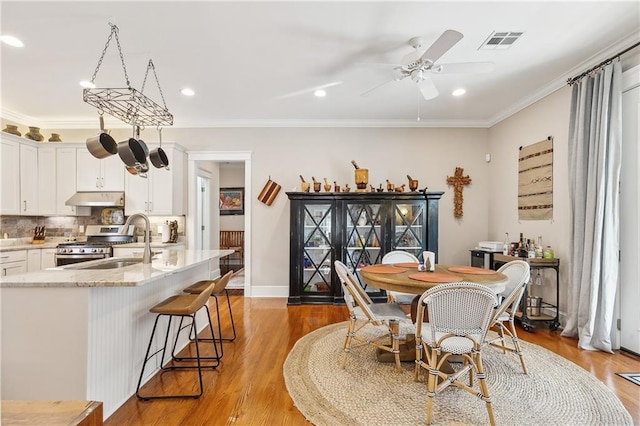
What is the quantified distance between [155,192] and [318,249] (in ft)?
8.47

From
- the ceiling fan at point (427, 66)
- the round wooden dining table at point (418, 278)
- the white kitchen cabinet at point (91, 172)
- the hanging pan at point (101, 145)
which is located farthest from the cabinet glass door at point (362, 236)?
the white kitchen cabinet at point (91, 172)

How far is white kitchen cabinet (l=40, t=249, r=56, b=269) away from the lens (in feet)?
13.7

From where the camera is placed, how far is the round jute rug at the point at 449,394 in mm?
1861

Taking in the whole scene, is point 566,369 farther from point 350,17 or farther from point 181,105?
point 181,105

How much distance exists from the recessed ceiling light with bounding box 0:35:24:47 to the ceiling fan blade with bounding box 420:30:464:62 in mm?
3451

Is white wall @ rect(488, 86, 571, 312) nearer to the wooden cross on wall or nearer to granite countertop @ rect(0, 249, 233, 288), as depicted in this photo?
the wooden cross on wall

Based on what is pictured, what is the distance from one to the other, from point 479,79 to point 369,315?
9.51 ft

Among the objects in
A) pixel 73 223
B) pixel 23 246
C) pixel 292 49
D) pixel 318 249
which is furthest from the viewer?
pixel 73 223

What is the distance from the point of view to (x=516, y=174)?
166 inches

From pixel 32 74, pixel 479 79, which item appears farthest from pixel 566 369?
pixel 32 74

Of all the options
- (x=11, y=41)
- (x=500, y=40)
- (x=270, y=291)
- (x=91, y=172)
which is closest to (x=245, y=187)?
(x=270, y=291)

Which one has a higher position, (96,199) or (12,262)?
(96,199)

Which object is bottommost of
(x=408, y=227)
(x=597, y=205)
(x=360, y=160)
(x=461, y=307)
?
(x=461, y=307)

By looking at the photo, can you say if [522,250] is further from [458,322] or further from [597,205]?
[458,322]
